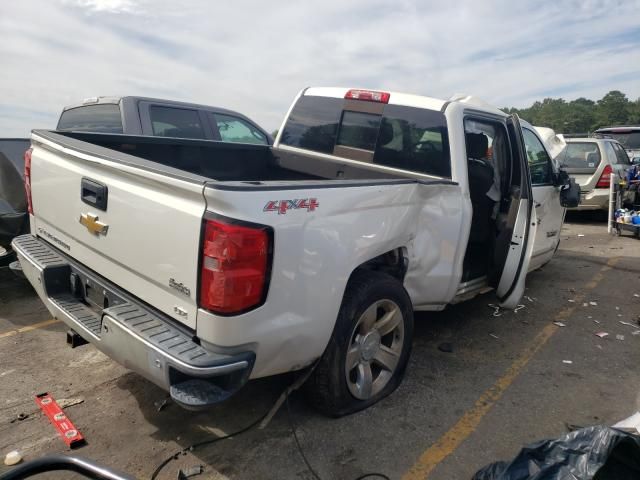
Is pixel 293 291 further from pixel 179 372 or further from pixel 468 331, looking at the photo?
pixel 468 331

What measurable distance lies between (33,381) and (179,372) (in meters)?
1.84

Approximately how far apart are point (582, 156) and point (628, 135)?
467 centimetres

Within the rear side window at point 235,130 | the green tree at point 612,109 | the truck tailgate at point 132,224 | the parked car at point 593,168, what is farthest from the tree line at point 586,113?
the truck tailgate at point 132,224

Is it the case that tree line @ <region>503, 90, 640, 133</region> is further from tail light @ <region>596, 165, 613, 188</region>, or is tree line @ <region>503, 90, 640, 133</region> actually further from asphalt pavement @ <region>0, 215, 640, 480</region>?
asphalt pavement @ <region>0, 215, 640, 480</region>

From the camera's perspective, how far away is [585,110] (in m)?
66.1

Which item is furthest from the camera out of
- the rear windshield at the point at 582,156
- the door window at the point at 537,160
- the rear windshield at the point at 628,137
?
the rear windshield at the point at 628,137

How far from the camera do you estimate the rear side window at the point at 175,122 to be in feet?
20.5

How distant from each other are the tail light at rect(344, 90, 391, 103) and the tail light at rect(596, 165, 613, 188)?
751cm

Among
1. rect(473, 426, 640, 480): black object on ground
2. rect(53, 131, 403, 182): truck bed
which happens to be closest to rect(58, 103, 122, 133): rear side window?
rect(53, 131, 403, 182): truck bed

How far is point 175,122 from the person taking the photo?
21.3ft

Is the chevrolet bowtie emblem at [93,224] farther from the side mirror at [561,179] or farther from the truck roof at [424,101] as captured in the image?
the side mirror at [561,179]

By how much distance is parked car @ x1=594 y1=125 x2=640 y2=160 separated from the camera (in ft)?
43.8

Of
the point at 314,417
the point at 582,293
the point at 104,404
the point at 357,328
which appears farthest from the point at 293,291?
the point at 582,293

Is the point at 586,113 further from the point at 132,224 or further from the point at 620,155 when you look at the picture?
the point at 132,224
